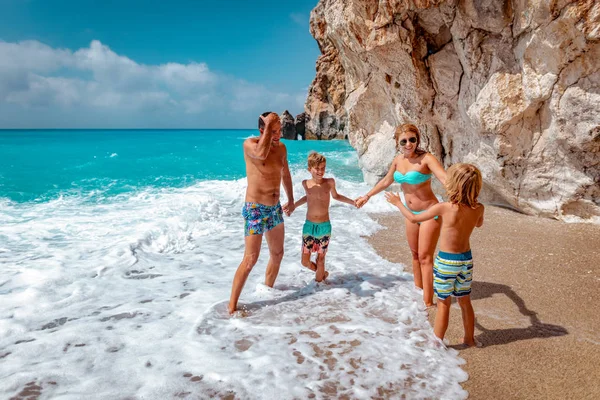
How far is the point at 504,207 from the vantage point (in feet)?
26.3

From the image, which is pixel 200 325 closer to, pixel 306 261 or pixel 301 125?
pixel 306 261

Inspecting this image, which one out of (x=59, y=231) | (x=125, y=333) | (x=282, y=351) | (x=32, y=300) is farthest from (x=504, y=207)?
(x=59, y=231)

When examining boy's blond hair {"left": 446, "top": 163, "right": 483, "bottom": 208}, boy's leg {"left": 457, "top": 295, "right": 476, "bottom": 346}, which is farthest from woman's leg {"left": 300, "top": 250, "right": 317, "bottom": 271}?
boy's blond hair {"left": 446, "top": 163, "right": 483, "bottom": 208}

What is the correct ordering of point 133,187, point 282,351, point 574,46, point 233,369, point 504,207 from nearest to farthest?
1. point 233,369
2. point 282,351
3. point 574,46
4. point 504,207
5. point 133,187

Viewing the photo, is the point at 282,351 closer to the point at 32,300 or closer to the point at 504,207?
the point at 32,300

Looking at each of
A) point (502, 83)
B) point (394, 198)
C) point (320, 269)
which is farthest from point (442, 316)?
point (502, 83)

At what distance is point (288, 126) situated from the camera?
5547 centimetres

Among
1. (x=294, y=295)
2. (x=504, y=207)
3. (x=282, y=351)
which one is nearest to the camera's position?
(x=282, y=351)

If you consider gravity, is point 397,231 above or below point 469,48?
below

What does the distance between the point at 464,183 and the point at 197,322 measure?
8.87 ft

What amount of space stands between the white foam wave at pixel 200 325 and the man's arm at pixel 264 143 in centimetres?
161

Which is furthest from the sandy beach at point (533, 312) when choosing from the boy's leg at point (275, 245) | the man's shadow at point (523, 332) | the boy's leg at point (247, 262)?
the boy's leg at point (247, 262)

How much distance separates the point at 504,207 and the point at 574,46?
361cm

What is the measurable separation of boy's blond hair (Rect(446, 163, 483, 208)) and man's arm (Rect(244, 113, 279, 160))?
63.6 inches
